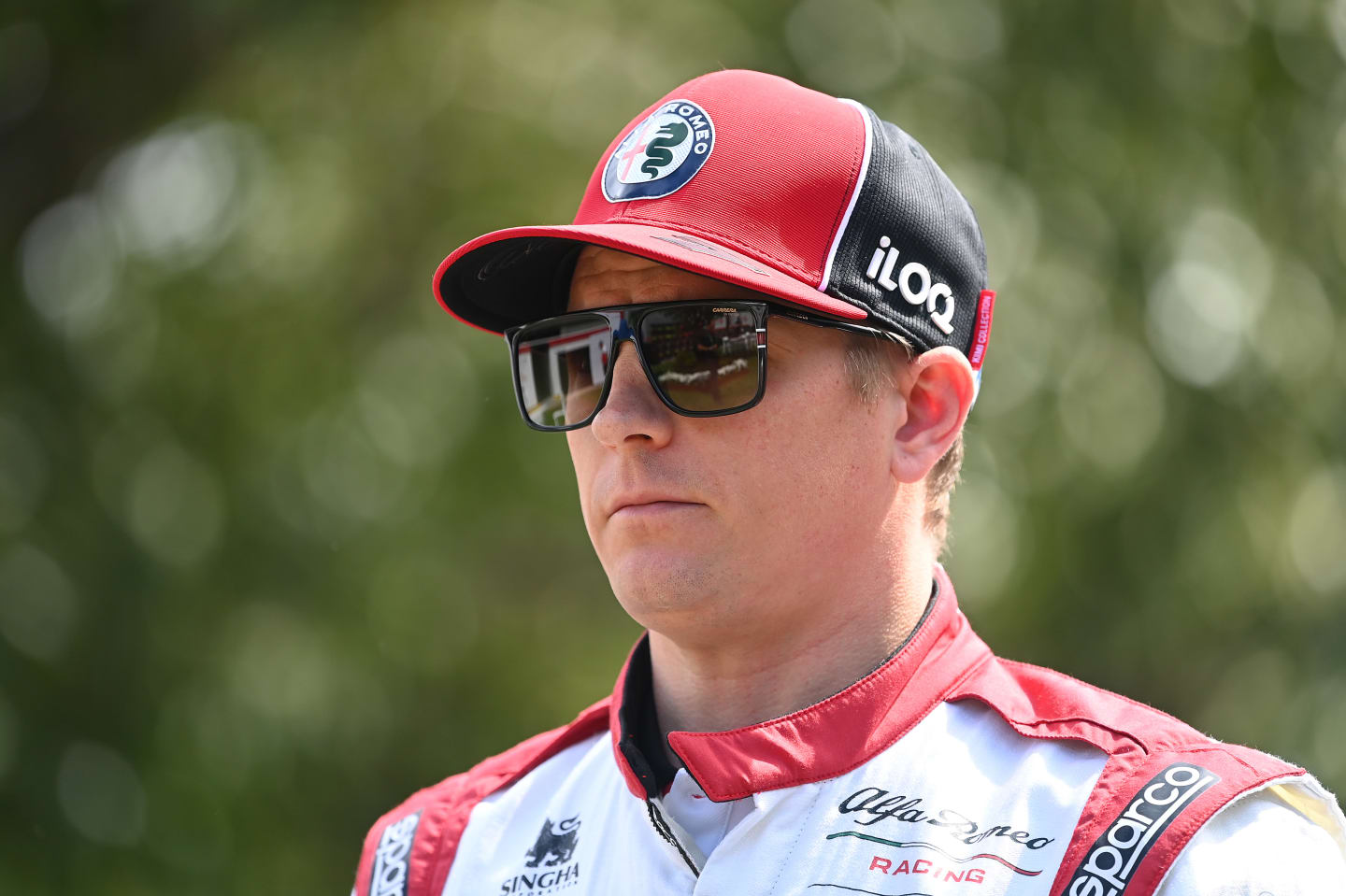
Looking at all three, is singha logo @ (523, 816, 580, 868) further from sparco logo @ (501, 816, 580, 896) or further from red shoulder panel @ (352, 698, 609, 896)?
red shoulder panel @ (352, 698, 609, 896)

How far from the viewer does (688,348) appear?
6.55 feet

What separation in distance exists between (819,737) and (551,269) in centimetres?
90

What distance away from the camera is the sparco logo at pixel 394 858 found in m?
2.27

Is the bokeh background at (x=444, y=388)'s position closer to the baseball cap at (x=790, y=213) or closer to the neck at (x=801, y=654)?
the baseball cap at (x=790, y=213)

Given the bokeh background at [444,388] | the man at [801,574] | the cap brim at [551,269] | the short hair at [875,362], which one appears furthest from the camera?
the bokeh background at [444,388]

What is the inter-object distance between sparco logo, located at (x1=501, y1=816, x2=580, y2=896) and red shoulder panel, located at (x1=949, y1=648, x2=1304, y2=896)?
65 cm

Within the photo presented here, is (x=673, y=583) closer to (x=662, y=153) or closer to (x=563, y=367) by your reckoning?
(x=563, y=367)

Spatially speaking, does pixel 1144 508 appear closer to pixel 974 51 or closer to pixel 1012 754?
pixel 974 51

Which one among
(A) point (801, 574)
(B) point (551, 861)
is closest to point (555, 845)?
(B) point (551, 861)

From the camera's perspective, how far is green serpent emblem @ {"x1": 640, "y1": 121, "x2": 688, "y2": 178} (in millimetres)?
2107

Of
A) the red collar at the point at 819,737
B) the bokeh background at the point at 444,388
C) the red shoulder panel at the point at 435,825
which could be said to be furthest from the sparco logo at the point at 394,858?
the bokeh background at the point at 444,388

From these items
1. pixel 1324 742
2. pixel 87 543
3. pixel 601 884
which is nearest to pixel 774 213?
pixel 601 884

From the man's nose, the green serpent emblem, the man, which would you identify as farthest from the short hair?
the green serpent emblem

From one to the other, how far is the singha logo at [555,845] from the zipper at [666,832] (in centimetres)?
24
